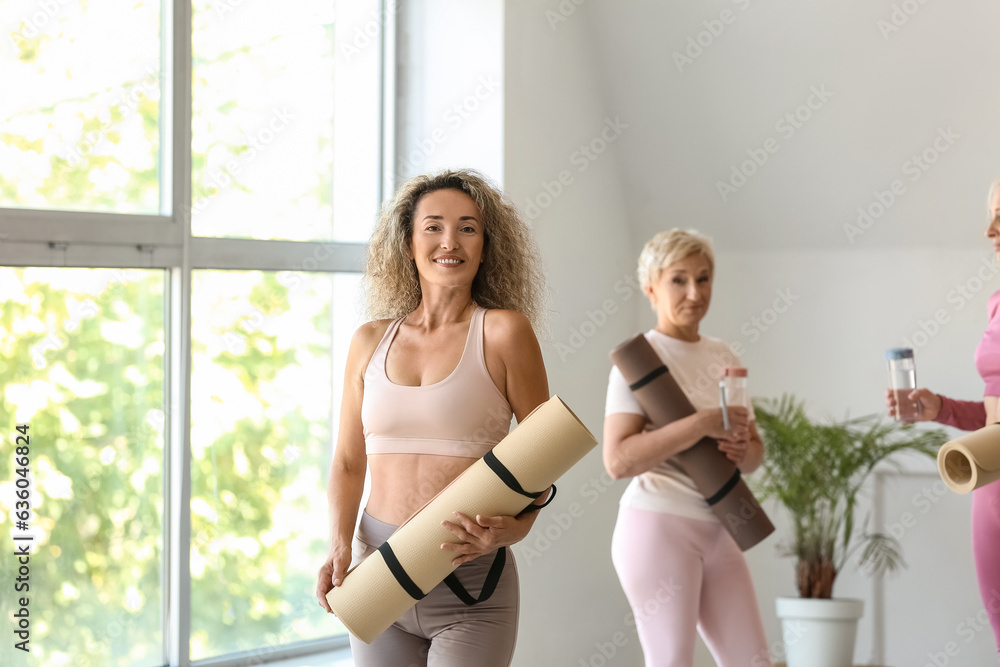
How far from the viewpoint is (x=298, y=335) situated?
10.5ft

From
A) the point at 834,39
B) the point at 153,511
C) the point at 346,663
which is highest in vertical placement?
the point at 834,39

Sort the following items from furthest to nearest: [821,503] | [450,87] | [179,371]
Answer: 1. [821,503]
2. [450,87]
3. [179,371]

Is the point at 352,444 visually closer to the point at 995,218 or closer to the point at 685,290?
the point at 685,290

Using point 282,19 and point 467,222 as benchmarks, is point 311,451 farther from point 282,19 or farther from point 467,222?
point 467,222

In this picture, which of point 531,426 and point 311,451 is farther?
point 311,451

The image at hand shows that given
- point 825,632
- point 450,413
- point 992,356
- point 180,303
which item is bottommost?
point 825,632

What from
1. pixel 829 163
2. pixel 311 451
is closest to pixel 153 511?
pixel 311 451

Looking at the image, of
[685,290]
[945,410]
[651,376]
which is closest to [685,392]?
[651,376]

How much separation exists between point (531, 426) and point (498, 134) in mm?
1815

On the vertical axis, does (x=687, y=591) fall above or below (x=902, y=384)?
below

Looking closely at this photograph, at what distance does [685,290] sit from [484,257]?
79cm

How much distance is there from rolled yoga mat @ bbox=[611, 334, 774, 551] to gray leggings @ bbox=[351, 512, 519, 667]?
30.7 inches

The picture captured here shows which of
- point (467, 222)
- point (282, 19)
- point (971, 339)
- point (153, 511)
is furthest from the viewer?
point (971, 339)

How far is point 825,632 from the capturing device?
331 centimetres
